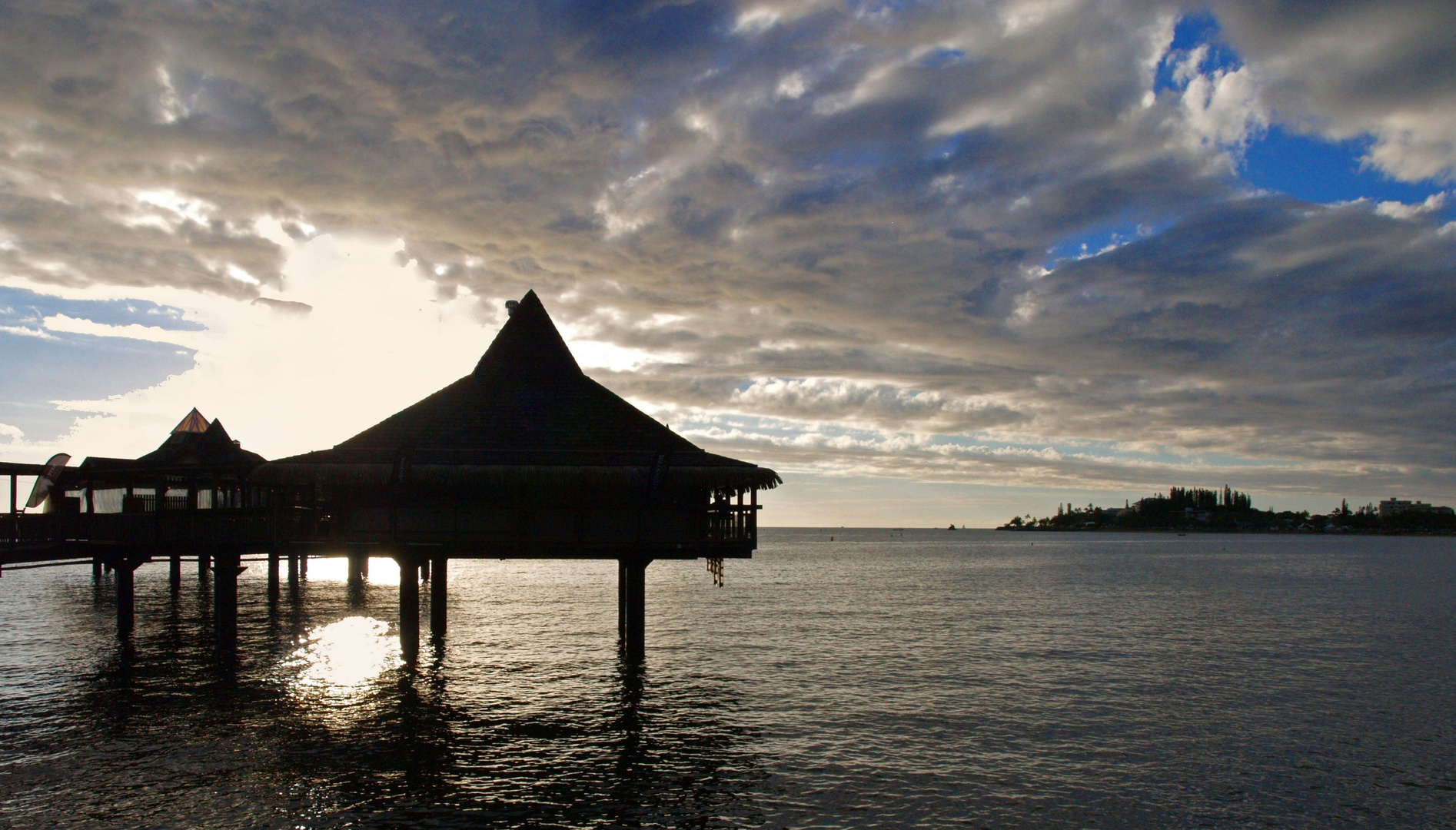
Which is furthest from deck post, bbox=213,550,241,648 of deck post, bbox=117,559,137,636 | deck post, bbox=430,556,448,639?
deck post, bbox=430,556,448,639

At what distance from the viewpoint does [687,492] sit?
2255 cm

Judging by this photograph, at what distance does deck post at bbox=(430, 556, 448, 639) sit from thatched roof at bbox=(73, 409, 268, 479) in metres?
6.35

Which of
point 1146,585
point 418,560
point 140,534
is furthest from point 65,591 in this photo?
point 1146,585

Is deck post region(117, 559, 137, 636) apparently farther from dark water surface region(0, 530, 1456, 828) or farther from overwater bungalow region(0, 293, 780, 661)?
overwater bungalow region(0, 293, 780, 661)

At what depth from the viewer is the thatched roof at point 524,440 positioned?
21219 mm

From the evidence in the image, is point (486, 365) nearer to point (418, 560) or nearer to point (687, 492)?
point (418, 560)

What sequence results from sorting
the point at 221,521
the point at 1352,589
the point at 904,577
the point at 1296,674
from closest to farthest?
the point at 221,521
the point at 1296,674
the point at 1352,589
the point at 904,577

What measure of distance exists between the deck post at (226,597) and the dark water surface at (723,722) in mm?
983

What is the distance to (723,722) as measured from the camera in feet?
65.6

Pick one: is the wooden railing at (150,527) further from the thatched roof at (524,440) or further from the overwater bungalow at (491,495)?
the thatched roof at (524,440)

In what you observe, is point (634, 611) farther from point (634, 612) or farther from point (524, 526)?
point (524, 526)

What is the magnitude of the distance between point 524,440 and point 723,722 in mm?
8629

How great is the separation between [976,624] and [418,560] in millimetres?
26166

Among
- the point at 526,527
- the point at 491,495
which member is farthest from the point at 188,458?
the point at 526,527
